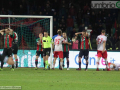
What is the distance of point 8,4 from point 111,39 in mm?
7594

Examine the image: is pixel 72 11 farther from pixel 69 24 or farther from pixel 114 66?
pixel 114 66

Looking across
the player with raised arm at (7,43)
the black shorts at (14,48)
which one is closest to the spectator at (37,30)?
the black shorts at (14,48)

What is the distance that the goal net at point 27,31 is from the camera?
16.1 m

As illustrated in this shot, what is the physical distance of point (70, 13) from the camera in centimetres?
2205

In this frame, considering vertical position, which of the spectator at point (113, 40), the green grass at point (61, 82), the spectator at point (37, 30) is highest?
the spectator at point (37, 30)

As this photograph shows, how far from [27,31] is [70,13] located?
632 cm

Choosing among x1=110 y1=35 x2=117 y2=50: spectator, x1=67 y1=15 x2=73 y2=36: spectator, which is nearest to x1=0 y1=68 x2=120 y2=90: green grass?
x1=110 y1=35 x2=117 y2=50: spectator

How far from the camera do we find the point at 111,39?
1931 cm

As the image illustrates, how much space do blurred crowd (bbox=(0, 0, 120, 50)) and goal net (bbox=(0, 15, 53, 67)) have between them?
4.59 meters

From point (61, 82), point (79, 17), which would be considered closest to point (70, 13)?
point (79, 17)

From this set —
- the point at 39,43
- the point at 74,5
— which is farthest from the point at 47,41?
the point at 74,5

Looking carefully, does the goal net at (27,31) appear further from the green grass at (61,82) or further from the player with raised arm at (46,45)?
the green grass at (61,82)

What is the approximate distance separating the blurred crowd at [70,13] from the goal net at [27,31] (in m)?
4.59

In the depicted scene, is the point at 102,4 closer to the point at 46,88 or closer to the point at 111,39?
the point at 111,39
